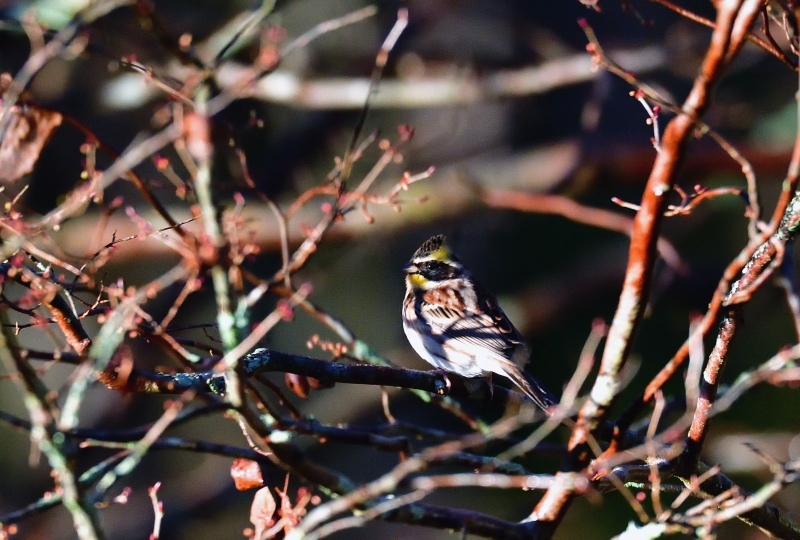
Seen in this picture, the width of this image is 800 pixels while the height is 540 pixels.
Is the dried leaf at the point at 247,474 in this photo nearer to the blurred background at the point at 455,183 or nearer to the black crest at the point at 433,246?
the black crest at the point at 433,246

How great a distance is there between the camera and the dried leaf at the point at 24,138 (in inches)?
154

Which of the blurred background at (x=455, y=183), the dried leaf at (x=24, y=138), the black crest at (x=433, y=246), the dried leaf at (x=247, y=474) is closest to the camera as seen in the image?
the dried leaf at (x=247, y=474)

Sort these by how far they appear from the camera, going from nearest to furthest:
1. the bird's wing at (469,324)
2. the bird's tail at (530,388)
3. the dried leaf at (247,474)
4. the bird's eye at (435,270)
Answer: the dried leaf at (247,474), the bird's tail at (530,388), the bird's wing at (469,324), the bird's eye at (435,270)

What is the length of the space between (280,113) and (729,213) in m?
7.00

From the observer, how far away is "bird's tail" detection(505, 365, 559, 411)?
18.4 ft

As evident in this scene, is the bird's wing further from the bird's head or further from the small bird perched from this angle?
the bird's head

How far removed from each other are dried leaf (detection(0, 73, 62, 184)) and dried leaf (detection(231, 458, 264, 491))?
4.93 feet

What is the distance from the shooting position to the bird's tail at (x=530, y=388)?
5.60 meters

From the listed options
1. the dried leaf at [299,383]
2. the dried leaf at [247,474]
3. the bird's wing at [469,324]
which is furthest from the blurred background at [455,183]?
the dried leaf at [247,474]

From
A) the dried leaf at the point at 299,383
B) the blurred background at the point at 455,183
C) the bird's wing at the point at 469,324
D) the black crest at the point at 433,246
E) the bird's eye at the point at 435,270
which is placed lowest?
the dried leaf at the point at 299,383

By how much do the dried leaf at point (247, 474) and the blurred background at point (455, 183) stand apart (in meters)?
5.58

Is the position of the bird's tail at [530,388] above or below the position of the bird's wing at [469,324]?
below

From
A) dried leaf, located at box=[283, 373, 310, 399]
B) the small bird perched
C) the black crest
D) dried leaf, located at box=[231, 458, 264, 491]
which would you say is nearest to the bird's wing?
the small bird perched

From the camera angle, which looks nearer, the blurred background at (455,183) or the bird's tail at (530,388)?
the bird's tail at (530,388)
